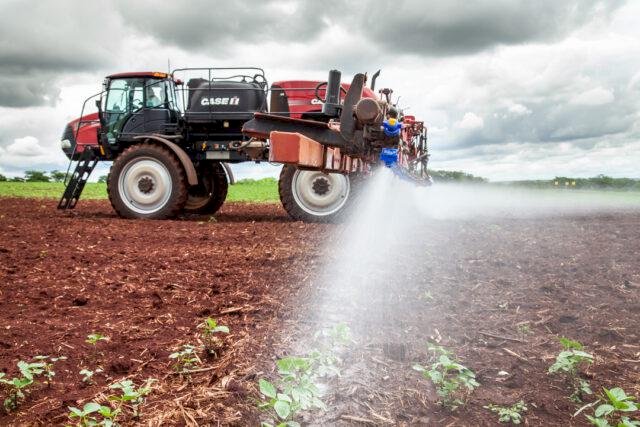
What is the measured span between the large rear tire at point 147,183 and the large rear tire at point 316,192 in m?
2.11

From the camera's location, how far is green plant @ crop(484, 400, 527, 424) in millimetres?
3178

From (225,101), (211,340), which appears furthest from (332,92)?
(211,340)

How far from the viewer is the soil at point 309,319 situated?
3.30 m

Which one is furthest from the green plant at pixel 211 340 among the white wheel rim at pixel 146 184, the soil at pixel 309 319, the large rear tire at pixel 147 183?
the white wheel rim at pixel 146 184

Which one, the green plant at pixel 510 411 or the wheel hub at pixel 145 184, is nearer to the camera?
the green plant at pixel 510 411

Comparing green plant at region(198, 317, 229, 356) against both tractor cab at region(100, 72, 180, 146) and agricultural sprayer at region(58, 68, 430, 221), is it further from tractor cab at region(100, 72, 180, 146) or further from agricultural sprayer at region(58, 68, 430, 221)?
tractor cab at region(100, 72, 180, 146)

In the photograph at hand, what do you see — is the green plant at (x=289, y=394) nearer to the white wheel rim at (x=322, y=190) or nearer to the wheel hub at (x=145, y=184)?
the white wheel rim at (x=322, y=190)

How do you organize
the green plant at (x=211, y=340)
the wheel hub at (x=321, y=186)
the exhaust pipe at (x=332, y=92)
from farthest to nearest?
the wheel hub at (x=321, y=186) < the exhaust pipe at (x=332, y=92) < the green plant at (x=211, y=340)

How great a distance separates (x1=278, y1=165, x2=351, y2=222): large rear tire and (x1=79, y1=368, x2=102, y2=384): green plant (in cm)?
770

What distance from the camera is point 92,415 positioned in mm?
3219

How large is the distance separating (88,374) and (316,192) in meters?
7.96

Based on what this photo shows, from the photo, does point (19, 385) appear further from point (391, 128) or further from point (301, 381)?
point (391, 128)

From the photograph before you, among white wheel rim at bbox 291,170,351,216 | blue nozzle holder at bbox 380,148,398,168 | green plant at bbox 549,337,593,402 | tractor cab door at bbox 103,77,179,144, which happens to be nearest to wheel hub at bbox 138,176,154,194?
tractor cab door at bbox 103,77,179,144

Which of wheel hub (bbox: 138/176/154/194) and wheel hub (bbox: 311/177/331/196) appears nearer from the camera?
wheel hub (bbox: 311/177/331/196)
